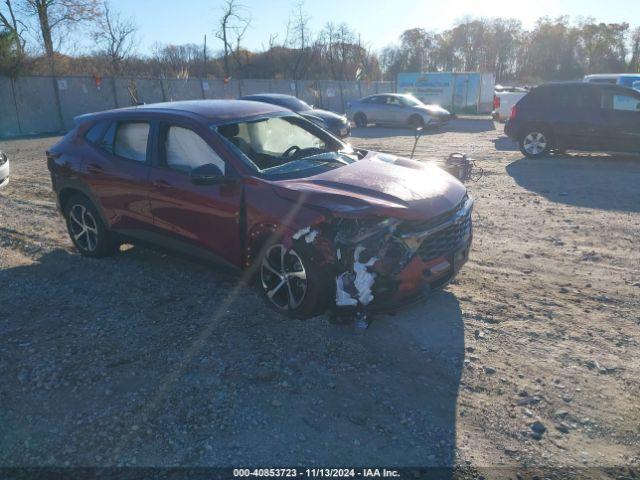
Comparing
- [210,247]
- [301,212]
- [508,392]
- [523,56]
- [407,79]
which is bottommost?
[508,392]

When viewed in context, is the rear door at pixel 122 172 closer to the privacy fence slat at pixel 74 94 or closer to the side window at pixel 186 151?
the side window at pixel 186 151

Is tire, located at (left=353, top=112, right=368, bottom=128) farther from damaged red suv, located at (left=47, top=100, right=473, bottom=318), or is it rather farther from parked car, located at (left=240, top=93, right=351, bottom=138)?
damaged red suv, located at (left=47, top=100, right=473, bottom=318)

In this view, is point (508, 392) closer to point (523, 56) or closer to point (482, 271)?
point (482, 271)

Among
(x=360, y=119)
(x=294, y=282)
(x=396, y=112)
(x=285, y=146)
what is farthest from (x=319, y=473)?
(x=360, y=119)

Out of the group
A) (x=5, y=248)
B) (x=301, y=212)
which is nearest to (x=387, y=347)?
(x=301, y=212)

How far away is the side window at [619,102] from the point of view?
35.7 ft

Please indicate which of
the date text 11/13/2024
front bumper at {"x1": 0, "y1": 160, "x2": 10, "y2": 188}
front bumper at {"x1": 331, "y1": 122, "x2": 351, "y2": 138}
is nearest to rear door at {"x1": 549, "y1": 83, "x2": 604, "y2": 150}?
front bumper at {"x1": 331, "y1": 122, "x2": 351, "y2": 138}

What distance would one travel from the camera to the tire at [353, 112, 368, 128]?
22.5 meters

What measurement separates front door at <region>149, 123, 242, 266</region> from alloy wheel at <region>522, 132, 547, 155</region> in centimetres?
974

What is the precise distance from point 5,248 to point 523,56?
8022 centimetres

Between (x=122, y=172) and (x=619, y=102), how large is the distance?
418 inches

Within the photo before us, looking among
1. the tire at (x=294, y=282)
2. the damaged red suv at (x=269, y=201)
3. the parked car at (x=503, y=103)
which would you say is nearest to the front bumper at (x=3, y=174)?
the damaged red suv at (x=269, y=201)

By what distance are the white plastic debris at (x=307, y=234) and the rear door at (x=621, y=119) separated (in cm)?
986

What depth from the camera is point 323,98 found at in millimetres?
33281
